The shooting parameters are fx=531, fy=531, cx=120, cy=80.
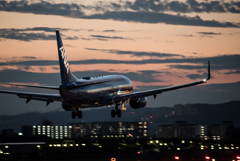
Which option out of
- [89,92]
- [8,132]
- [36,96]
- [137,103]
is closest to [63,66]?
[89,92]

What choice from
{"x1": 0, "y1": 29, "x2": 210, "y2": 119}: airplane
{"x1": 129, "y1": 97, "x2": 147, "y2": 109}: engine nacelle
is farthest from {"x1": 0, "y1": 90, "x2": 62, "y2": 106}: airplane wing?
{"x1": 129, "y1": 97, "x2": 147, "y2": 109}: engine nacelle

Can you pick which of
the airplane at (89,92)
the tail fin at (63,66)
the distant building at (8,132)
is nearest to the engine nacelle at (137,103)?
the airplane at (89,92)

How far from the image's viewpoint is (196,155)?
93.3m

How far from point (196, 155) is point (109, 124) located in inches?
4092

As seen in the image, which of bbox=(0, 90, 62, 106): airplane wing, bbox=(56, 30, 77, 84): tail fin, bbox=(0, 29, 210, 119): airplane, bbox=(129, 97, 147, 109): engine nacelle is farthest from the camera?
bbox=(129, 97, 147, 109): engine nacelle

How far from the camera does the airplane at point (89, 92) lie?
8400 cm

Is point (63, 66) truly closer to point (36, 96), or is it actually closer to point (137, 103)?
point (36, 96)

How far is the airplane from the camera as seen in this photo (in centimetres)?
8400

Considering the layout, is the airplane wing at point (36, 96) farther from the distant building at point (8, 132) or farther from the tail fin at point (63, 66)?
the distant building at point (8, 132)

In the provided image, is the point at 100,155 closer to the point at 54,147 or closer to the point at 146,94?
the point at 146,94

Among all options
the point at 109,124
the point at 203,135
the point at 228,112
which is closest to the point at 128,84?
the point at 228,112

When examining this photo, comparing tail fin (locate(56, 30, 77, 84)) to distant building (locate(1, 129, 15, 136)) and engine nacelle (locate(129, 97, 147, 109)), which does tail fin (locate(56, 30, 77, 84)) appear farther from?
distant building (locate(1, 129, 15, 136))

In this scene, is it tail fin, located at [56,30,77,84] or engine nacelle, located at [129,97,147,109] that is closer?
tail fin, located at [56,30,77,84]

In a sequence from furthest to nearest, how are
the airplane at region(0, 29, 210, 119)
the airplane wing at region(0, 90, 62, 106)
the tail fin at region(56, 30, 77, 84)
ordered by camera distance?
1. the airplane wing at region(0, 90, 62, 106)
2. the tail fin at region(56, 30, 77, 84)
3. the airplane at region(0, 29, 210, 119)
